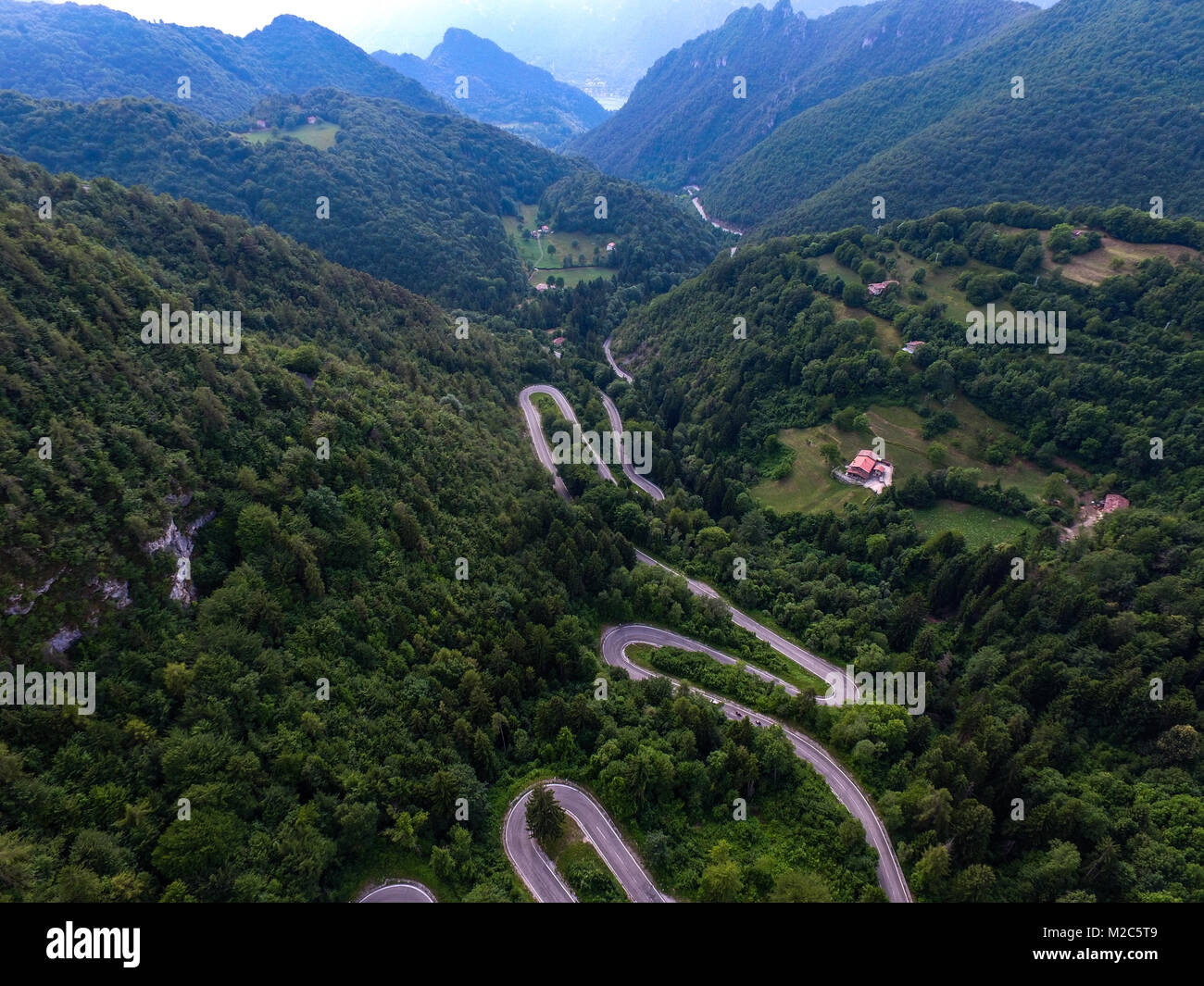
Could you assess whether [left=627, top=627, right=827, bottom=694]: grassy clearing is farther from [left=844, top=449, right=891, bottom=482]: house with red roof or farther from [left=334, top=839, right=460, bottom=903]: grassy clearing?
[left=844, top=449, right=891, bottom=482]: house with red roof

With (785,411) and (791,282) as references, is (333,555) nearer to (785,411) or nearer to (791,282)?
(785,411)

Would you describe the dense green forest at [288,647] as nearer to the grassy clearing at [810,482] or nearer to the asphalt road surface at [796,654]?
the asphalt road surface at [796,654]

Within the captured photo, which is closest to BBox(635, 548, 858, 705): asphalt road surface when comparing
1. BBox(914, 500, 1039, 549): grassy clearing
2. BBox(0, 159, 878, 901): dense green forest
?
BBox(0, 159, 878, 901): dense green forest

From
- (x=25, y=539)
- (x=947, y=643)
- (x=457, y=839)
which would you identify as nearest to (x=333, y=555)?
(x=25, y=539)

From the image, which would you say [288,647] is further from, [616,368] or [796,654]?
[616,368]

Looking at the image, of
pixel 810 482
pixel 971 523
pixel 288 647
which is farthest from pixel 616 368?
pixel 288 647

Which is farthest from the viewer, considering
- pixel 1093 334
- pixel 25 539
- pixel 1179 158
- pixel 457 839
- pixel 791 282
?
pixel 1179 158

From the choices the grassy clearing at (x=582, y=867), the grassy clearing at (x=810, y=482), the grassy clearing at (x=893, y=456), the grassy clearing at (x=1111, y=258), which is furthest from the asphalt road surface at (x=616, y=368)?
the grassy clearing at (x=582, y=867)
